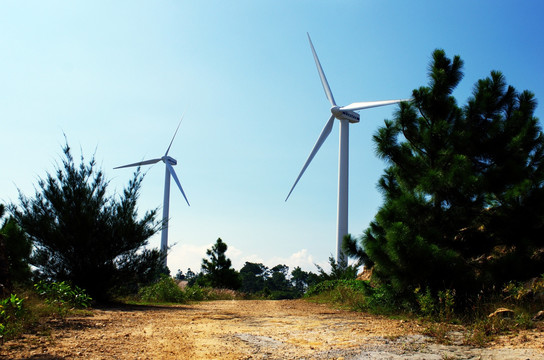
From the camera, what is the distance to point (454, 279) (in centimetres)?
907

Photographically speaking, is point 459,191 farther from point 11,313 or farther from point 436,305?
point 11,313

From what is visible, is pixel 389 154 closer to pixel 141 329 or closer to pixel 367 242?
pixel 367 242

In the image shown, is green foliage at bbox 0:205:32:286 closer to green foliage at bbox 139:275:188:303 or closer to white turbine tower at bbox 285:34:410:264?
green foliage at bbox 139:275:188:303

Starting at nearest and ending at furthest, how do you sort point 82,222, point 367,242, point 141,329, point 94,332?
point 94,332, point 141,329, point 367,242, point 82,222

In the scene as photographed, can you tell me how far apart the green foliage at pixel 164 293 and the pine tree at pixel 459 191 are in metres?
9.99

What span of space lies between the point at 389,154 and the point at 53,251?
Result: 35.9ft

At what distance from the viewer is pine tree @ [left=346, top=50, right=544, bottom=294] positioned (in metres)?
9.12

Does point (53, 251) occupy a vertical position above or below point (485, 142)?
below

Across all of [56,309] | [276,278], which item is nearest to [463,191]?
[56,309]

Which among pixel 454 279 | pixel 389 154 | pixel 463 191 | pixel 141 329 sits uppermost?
pixel 389 154

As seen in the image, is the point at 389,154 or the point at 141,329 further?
the point at 389,154

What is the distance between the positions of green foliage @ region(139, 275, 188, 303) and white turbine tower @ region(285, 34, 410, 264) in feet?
30.4

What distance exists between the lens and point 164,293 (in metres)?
18.4

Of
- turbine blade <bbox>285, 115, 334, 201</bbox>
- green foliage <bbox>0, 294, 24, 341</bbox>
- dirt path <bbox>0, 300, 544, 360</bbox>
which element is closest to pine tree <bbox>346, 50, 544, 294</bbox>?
dirt path <bbox>0, 300, 544, 360</bbox>
